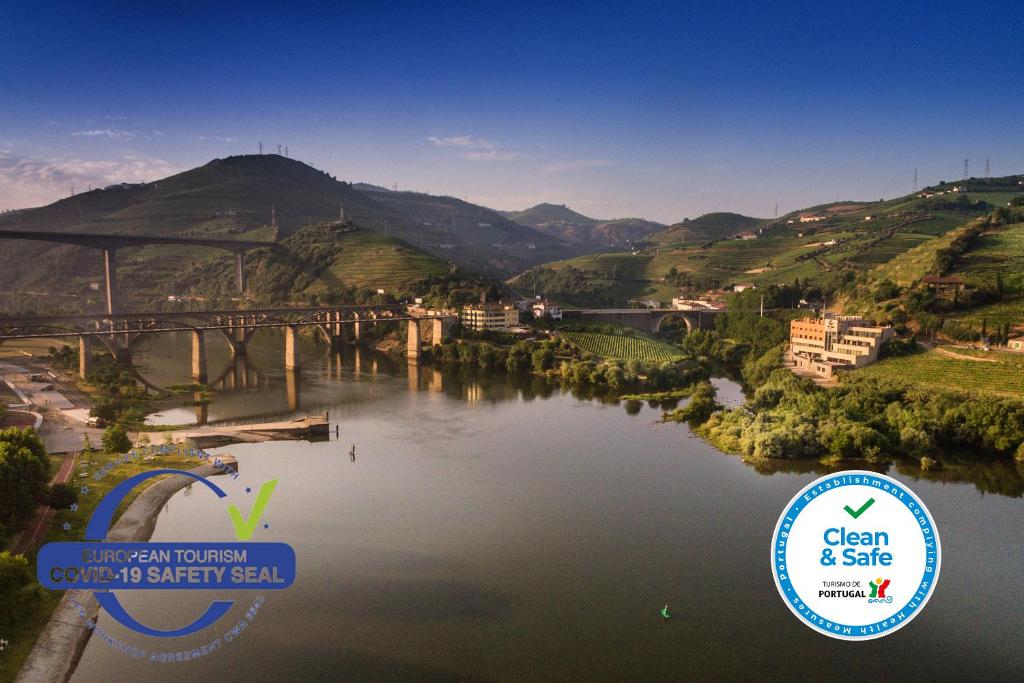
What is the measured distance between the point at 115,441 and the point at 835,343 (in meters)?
45.2

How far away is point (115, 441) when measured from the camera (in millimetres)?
28500

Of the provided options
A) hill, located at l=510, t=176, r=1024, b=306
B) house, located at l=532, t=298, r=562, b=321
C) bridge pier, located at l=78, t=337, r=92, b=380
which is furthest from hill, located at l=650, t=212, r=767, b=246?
bridge pier, located at l=78, t=337, r=92, b=380

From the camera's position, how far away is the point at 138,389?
43.5 metres

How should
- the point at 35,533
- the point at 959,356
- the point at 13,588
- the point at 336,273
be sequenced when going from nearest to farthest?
the point at 13,588
the point at 35,533
the point at 959,356
the point at 336,273

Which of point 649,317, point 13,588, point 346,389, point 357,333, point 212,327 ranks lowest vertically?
point 346,389

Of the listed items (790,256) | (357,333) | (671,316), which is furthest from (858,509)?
(790,256)

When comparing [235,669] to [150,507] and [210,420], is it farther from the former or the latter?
[210,420]

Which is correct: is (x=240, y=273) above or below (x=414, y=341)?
above

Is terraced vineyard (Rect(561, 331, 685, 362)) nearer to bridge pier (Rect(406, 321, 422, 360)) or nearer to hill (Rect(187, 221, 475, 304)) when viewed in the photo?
bridge pier (Rect(406, 321, 422, 360))

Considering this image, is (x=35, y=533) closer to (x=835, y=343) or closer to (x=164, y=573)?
(x=164, y=573)

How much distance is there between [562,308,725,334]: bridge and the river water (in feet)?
128

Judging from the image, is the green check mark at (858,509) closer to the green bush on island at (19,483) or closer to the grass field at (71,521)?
the grass field at (71,521)

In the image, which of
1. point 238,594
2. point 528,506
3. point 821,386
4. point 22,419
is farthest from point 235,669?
point 821,386

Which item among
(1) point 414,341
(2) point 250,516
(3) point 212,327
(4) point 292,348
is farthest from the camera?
(1) point 414,341
